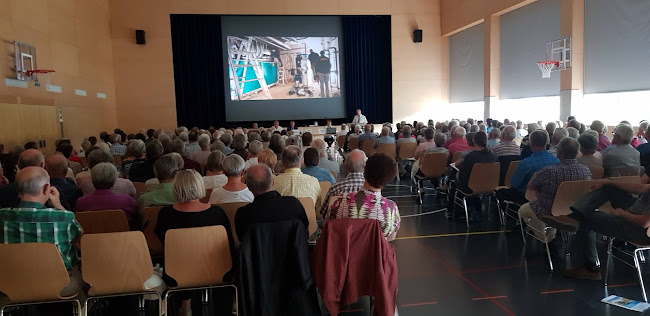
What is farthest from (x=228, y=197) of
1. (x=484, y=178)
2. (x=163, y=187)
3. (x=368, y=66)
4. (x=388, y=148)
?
(x=368, y=66)

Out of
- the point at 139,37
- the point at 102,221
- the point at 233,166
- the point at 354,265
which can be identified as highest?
the point at 139,37

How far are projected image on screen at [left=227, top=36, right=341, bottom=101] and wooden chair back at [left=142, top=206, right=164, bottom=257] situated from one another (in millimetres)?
14387

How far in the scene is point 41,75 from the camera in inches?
419

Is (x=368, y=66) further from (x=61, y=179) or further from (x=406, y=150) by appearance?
(x=61, y=179)

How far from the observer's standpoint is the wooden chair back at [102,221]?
12.2ft

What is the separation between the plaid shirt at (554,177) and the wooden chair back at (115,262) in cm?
371

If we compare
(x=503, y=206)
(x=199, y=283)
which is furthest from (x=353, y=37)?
(x=199, y=283)

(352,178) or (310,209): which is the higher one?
(352,178)

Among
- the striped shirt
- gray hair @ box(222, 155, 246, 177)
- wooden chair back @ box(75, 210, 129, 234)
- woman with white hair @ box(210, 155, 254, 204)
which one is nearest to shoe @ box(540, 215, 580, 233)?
the striped shirt

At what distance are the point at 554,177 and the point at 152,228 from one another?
12.4 feet

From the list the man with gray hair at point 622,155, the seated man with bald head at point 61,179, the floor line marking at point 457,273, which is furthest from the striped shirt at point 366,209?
the man with gray hair at point 622,155

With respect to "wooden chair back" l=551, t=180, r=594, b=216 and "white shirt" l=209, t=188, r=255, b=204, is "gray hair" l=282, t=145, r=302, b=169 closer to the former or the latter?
"white shirt" l=209, t=188, r=255, b=204

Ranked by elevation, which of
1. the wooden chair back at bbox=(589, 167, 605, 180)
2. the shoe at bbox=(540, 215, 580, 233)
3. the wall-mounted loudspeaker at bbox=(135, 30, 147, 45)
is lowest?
the shoe at bbox=(540, 215, 580, 233)

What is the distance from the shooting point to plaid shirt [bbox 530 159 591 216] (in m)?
4.66
